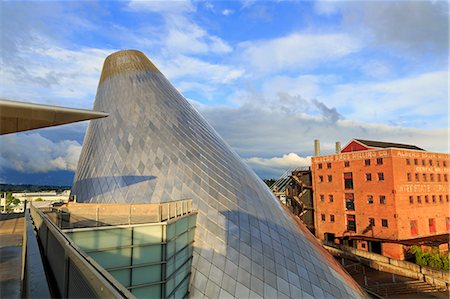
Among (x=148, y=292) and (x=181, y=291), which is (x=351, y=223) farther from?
(x=148, y=292)

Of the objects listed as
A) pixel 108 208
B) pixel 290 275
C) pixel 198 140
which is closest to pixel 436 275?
pixel 290 275

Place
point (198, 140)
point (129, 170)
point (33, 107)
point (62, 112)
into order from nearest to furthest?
point (33, 107) < point (62, 112) < point (129, 170) < point (198, 140)

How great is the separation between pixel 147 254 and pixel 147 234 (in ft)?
2.51

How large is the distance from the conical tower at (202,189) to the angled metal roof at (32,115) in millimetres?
9363

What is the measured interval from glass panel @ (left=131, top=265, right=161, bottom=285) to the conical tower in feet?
10.3

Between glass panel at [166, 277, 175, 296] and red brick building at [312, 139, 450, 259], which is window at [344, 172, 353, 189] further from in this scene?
glass panel at [166, 277, 175, 296]

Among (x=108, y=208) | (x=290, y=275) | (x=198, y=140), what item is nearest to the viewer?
(x=108, y=208)

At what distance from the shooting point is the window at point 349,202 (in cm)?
5163

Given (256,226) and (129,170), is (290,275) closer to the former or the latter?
(256,226)

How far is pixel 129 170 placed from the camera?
20.1 meters

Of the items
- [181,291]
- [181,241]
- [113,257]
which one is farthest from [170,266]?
[113,257]

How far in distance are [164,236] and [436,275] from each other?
37.7 meters

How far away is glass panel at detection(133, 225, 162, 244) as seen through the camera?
10461mm

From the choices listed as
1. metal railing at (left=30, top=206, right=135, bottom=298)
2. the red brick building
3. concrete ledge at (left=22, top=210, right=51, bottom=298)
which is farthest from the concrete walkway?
the red brick building
